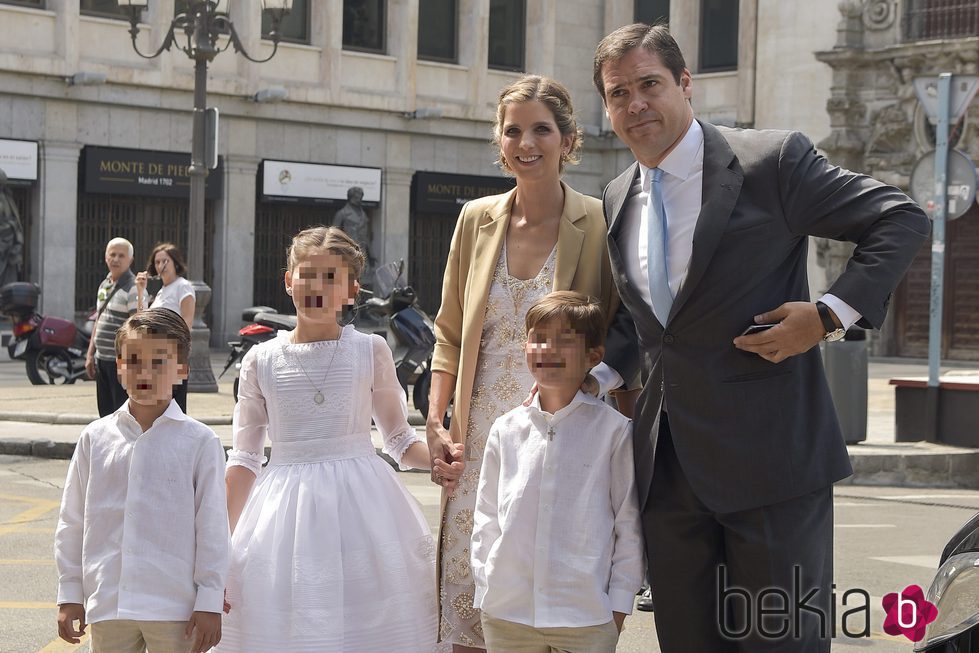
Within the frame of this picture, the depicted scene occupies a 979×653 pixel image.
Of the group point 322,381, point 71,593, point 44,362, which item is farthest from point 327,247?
point 44,362

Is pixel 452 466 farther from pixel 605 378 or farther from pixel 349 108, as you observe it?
pixel 349 108

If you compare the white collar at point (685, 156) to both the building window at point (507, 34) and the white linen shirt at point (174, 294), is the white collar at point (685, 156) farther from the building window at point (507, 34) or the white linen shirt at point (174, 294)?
the building window at point (507, 34)

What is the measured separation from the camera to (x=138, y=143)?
83.3 feet

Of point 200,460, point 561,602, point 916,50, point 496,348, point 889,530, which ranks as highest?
point 916,50

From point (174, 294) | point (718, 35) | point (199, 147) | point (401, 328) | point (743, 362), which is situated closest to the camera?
A: point (743, 362)

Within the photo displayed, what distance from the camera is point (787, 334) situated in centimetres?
322

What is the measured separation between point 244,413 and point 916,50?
24.7m

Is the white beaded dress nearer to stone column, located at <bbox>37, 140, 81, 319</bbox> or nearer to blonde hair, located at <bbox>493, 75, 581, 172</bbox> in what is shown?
blonde hair, located at <bbox>493, 75, 581, 172</bbox>

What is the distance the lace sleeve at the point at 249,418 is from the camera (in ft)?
→ 13.6

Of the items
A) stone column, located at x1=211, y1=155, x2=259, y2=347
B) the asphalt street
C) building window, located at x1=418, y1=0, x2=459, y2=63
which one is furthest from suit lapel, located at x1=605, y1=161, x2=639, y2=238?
building window, located at x1=418, y1=0, x2=459, y2=63

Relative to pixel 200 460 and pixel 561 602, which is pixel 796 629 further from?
pixel 200 460

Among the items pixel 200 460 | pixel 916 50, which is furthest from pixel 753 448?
pixel 916 50

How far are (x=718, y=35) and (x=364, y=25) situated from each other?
764 centimetres

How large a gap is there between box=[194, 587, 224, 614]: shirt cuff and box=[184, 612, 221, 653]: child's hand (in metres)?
0.01
